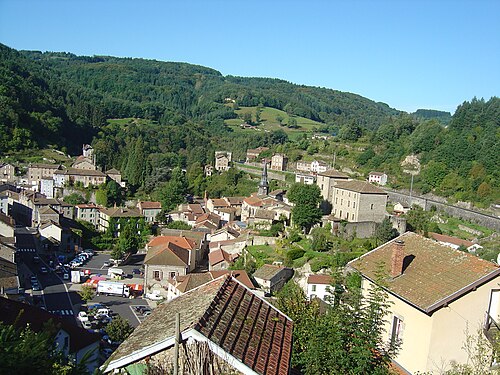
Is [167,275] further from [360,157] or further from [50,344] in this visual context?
[360,157]

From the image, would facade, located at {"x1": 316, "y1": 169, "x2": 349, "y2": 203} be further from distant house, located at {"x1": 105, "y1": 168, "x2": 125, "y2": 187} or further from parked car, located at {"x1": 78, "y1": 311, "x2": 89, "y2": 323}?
distant house, located at {"x1": 105, "y1": 168, "x2": 125, "y2": 187}

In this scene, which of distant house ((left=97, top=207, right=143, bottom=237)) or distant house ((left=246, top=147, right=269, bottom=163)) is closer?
distant house ((left=97, top=207, right=143, bottom=237))

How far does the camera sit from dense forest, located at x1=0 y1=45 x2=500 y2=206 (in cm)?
5441

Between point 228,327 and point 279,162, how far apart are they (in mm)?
66570

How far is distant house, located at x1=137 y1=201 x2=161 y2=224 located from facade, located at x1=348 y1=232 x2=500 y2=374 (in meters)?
47.0

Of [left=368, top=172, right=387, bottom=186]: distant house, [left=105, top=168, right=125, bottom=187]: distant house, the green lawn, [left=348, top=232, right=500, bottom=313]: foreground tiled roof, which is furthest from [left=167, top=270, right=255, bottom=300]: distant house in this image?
the green lawn

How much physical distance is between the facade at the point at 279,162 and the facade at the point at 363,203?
3432 cm

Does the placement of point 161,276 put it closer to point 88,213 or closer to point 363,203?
point 363,203

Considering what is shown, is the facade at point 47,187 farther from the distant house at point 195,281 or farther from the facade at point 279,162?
the distant house at point 195,281

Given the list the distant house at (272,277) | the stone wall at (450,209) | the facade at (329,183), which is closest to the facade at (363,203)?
the facade at (329,183)

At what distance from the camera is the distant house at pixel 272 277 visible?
91.7 ft

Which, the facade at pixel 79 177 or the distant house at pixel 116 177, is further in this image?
the distant house at pixel 116 177

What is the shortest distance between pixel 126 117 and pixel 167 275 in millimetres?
88739

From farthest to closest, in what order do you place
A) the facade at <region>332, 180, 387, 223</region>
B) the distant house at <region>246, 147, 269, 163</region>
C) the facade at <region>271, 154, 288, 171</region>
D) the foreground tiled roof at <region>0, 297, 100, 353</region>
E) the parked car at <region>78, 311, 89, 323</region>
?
the distant house at <region>246, 147, 269, 163</region> < the facade at <region>271, 154, 288, 171</region> < the facade at <region>332, 180, 387, 223</region> < the parked car at <region>78, 311, 89, 323</region> < the foreground tiled roof at <region>0, 297, 100, 353</region>
